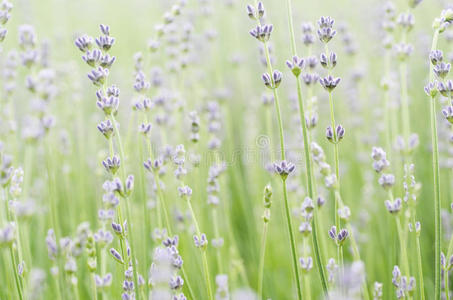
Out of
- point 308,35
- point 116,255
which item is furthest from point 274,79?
point 116,255

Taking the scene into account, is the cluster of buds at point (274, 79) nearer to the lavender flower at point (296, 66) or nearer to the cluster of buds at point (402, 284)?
the lavender flower at point (296, 66)

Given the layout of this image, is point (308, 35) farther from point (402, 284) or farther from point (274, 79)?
point (402, 284)

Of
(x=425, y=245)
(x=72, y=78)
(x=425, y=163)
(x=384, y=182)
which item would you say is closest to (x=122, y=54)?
(x=72, y=78)

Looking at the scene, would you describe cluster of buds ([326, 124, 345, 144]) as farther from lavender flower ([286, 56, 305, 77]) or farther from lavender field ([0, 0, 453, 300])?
lavender flower ([286, 56, 305, 77])

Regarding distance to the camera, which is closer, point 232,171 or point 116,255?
point 116,255

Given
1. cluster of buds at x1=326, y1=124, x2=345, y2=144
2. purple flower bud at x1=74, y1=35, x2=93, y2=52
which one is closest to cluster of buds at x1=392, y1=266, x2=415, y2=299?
cluster of buds at x1=326, y1=124, x2=345, y2=144

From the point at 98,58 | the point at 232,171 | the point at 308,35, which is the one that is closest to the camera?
the point at 98,58

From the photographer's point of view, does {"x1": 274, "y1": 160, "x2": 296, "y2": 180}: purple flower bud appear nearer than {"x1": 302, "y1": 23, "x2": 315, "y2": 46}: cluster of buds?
Yes

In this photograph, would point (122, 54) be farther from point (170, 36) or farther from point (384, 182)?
point (384, 182)
